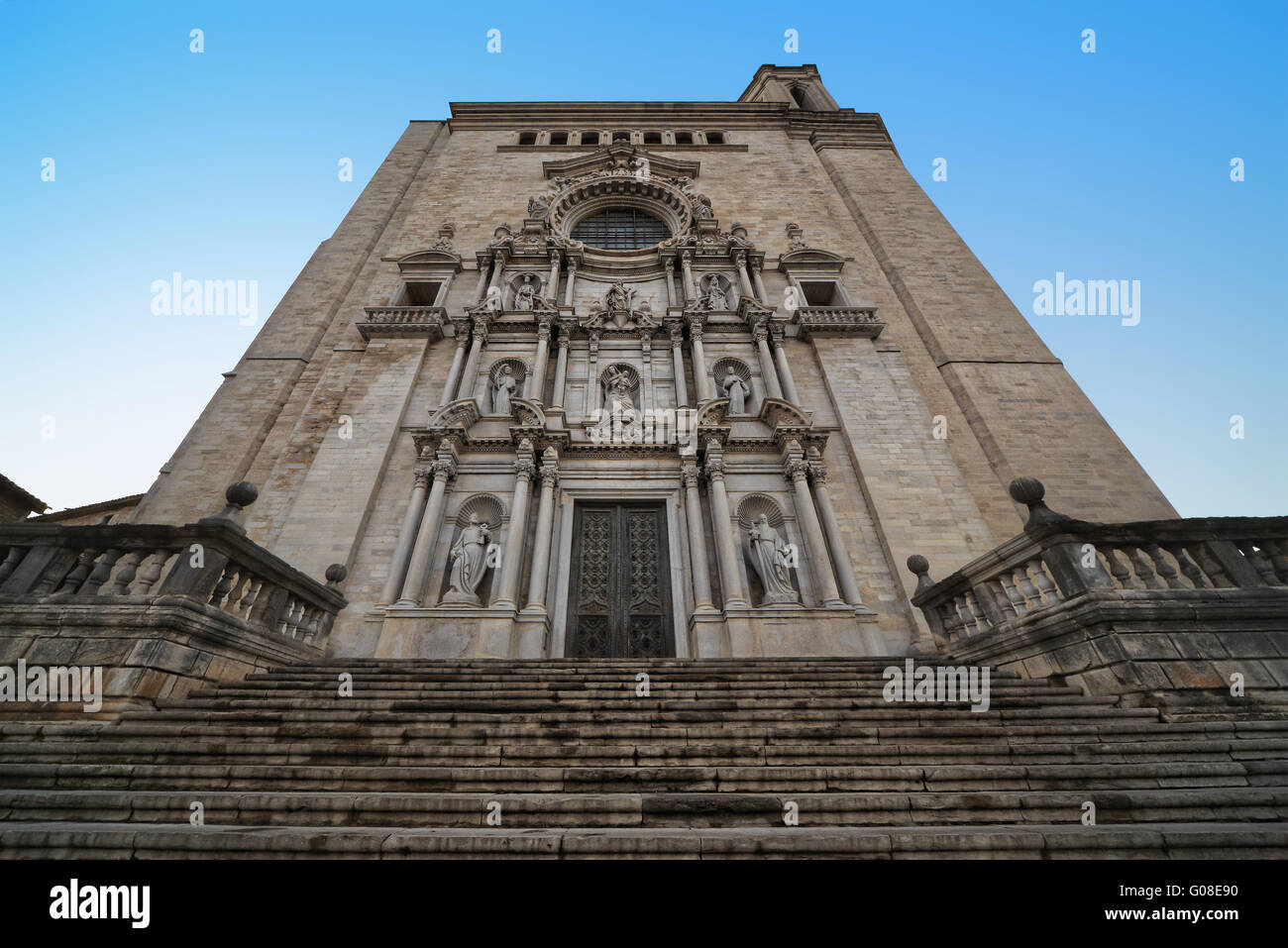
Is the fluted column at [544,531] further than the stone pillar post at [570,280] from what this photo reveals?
No

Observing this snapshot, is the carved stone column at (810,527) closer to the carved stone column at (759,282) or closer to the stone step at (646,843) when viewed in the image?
the carved stone column at (759,282)

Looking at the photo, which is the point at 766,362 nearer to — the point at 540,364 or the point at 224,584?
the point at 540,364

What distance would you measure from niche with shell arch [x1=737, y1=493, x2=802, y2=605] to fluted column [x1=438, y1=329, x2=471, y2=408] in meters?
6.76

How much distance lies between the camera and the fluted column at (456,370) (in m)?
11.4

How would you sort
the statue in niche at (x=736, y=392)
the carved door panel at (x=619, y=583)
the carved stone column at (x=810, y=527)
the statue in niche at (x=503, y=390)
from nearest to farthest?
the carved stone column at (x=810, y=527), the carved door panel at (x=619, y=583), the statue in niche at (x=503, y=390), the statue in niche at (x=736, y=392)

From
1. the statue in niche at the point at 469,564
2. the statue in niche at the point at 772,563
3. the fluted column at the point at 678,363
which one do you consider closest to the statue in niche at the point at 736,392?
the fluted column at the point at 678,363

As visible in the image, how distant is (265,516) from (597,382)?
286 inches

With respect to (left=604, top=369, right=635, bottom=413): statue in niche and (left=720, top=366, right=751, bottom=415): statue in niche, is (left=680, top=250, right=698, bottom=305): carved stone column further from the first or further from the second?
(left=604, top=369, right=635, bottom=413): statue in niche

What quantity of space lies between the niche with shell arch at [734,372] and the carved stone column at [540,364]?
13.4 ft

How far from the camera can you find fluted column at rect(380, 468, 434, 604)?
28.9ft

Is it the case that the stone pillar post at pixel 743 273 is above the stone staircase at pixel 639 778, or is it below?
above

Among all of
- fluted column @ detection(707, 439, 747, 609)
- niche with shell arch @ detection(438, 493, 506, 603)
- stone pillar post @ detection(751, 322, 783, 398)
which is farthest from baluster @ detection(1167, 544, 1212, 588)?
niche with shell arch @ detection(438, 493, 506, 603)

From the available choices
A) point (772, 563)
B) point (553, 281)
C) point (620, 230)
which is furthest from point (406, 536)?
point (620, 230)
